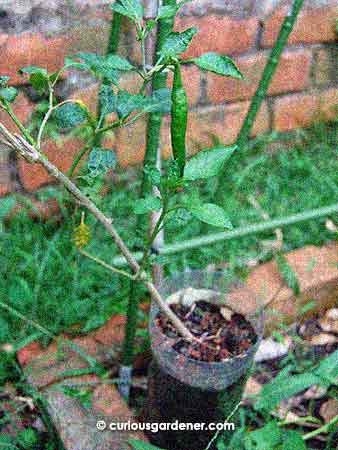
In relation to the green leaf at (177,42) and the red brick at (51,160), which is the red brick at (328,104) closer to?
the red brick at (51,160)

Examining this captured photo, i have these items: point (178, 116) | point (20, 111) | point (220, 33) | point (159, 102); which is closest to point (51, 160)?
point (20, 111)

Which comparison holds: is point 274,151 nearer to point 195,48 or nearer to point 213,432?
point 195,48

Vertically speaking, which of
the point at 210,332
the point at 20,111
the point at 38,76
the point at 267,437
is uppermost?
the point at 38,76

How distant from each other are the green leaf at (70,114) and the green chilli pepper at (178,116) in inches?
5.3

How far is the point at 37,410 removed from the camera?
49.9 inches

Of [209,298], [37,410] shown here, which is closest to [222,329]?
[209,298]

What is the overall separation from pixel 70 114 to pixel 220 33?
90cm

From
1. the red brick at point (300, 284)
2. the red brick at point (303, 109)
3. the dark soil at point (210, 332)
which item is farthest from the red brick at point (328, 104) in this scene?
the dark soil at point (210, 332)

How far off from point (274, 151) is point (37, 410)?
3.51 ft

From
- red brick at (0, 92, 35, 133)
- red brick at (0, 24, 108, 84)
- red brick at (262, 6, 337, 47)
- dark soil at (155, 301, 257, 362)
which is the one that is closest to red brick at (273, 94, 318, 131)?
red brick at (262, 6, 337, 47)

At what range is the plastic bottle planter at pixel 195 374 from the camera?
107cm

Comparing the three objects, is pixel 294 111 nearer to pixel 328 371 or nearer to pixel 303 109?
pixel 303 109

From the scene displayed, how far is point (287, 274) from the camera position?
1509 millimetres

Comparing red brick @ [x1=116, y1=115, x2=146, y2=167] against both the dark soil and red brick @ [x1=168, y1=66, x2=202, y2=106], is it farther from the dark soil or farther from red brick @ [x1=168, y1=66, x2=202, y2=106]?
the dark soil
